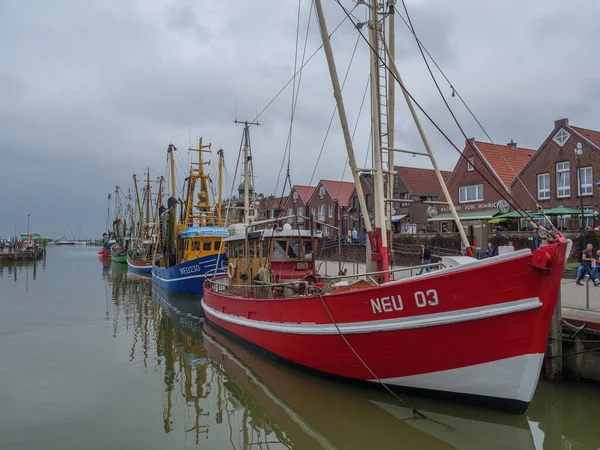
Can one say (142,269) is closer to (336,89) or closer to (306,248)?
(306,248)

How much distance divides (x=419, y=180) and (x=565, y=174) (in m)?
16.8

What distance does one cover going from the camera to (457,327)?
6980mm

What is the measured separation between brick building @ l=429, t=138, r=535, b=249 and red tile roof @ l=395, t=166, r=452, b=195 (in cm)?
619

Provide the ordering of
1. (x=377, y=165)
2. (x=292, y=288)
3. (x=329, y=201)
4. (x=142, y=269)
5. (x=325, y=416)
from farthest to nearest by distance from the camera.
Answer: (x=329, y=201) < (x=142, y=269) < (x=292, y=288) < (x=377, y=165) < (x=325, y=416)

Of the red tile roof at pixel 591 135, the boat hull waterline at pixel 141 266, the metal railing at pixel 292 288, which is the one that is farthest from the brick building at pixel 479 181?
the boat hull waterline at pixel 141 266

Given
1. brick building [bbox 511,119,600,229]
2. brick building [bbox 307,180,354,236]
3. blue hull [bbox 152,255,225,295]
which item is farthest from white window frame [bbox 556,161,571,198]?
brick building [bbox 307,180,354,236]

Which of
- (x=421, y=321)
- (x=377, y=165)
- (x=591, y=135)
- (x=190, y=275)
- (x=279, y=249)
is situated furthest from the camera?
(x=591, y=135)

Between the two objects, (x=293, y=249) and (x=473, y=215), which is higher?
(x=473, y=215)

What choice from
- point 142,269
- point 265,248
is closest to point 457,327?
point 265,248

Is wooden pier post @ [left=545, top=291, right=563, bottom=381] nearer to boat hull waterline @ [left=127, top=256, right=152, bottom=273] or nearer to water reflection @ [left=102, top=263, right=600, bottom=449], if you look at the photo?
water reflection @ [left=102, top=263, right=600, bottom=449]

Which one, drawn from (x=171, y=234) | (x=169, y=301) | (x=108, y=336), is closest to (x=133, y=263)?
(x=171, y=234)

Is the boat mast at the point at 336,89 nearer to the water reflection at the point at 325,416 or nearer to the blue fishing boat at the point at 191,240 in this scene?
the water reflection at the point at 325,416

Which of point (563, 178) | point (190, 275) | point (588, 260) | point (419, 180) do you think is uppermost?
point (419, 180)

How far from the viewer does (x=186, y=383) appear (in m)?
10.1
